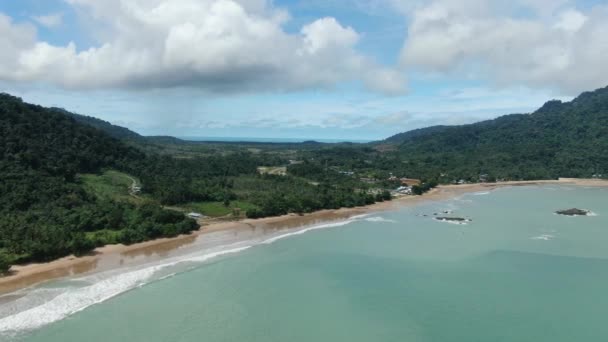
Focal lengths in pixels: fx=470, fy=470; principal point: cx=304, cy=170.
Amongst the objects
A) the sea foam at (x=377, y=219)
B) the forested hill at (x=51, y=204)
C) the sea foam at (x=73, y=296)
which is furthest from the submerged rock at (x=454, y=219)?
the sea foam at (x=73, y=296)

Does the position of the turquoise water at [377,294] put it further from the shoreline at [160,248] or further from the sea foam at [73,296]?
the shoreline at [160,248]

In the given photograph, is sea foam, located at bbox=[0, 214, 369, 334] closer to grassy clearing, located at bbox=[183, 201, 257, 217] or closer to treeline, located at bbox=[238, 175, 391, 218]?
grassy clearing, located at bbox=[183, 201, 257, 217]

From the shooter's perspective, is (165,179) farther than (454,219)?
Yes

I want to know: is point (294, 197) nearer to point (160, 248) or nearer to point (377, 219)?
point (377, 219)

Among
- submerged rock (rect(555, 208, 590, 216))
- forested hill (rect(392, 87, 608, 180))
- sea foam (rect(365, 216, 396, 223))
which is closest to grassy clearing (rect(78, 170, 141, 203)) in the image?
sea foam (rect(365, 216, 396, 223))

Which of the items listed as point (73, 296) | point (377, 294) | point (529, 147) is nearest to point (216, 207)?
point (73, 296)

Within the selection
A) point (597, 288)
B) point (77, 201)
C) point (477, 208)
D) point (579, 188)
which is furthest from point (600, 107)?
point (77, 201)
